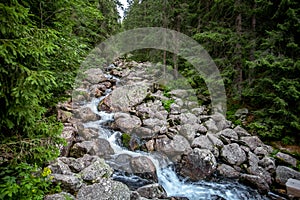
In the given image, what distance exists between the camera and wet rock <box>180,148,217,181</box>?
6336 millimetres

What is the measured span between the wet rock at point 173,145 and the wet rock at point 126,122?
58.5 inches

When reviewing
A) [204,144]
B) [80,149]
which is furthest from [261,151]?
[80,149]

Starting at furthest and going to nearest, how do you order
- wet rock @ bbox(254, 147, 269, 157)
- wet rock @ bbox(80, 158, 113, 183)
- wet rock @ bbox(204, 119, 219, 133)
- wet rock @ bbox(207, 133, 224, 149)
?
wet rock @ bbox(204, 119, 219, 133) < wet rock @ bbox(207, 133, 224, 149) < wet rock @ bbox(254, 147, 269, 157) < wet rock @ bbox(80, 158, 113, 183)

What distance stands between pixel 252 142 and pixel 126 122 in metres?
5.32

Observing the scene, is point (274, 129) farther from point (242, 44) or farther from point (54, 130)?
point (54, 130)

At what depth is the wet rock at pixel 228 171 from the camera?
639 cm

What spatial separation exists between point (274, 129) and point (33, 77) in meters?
8.32

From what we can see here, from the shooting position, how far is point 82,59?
6.50m

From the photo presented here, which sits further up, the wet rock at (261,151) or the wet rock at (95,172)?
the wet rock at (261,151)

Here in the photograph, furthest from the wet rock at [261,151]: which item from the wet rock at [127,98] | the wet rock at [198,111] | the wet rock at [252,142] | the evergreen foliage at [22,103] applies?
the evergreen foliage at [22,103]

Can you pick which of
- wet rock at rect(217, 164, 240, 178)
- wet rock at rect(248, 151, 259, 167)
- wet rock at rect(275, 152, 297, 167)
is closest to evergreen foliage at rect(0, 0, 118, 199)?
wet rock at rect(217, 164, 240, 178)

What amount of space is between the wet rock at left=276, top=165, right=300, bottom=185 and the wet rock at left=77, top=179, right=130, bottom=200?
17.0 ft

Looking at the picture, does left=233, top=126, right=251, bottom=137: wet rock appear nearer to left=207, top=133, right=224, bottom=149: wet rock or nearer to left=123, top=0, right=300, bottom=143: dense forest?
left=123, top=0, right=300, bottom=143: dense forest

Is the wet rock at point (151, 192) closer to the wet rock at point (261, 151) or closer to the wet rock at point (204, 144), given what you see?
the wet rock at point (204, 144)
